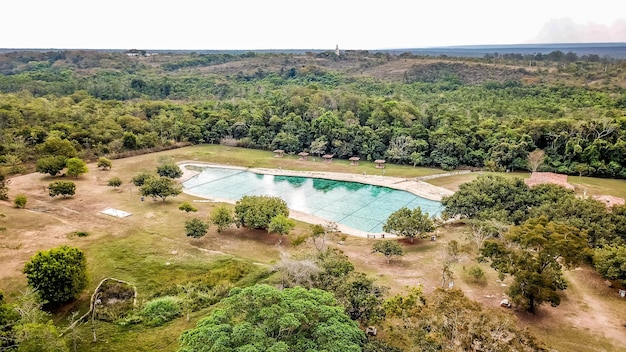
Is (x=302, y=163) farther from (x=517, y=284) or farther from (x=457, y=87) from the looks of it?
(x=457, y=87)

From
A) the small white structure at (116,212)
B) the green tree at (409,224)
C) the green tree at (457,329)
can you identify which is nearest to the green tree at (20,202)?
the small white structure at (116,212)

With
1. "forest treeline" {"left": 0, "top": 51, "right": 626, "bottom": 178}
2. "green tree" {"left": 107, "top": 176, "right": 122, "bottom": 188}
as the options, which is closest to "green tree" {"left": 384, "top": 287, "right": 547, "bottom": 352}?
"green tree" {"left": 107, "top": 176, "right": 122, "bottom": 188}

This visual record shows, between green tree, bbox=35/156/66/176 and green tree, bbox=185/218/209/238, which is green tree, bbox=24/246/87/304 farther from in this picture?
green tree, bbox=35/156/66/176

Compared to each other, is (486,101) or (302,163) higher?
(486,101)

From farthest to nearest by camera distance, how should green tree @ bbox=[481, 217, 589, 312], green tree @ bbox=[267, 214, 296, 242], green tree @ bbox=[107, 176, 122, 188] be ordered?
green tree @ bbox=[107, 176, 122, 188], green tree @ bbox=[267, 214, 296, 242], green tree @ bbox=[481, 217, 589, 312]

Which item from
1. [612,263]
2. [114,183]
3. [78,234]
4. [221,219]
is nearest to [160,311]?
[221,219]

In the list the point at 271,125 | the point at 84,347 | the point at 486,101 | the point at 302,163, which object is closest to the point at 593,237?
the point at 84,347
